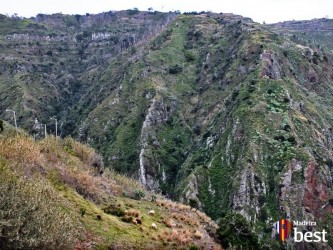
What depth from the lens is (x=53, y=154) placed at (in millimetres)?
38375

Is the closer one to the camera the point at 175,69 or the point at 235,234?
the point at 235,234

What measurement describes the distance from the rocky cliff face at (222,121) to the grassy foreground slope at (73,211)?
5023 centimetres

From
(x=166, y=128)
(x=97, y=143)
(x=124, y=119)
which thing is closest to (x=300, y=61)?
(x=166, y=128)

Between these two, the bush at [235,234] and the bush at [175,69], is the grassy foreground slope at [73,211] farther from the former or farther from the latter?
the bush at [175,69]

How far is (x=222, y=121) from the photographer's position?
4803 inches

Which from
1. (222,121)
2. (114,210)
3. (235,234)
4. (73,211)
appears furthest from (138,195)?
(222,121)

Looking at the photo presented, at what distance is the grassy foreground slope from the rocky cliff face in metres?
50.2

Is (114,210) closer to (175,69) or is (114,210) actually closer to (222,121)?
(222,121)

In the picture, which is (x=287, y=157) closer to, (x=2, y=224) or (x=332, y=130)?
(x=332, y=130)

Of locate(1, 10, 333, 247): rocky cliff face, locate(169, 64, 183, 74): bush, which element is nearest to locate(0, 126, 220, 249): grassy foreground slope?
locate(1, 10, 333, 247): rocky cliff face

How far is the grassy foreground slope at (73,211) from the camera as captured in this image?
21516 millimetres

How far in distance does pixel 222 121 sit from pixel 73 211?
95.2 metres

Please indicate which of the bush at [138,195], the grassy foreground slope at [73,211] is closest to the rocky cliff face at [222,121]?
the bush at [138,195]

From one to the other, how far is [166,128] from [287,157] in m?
49.4
